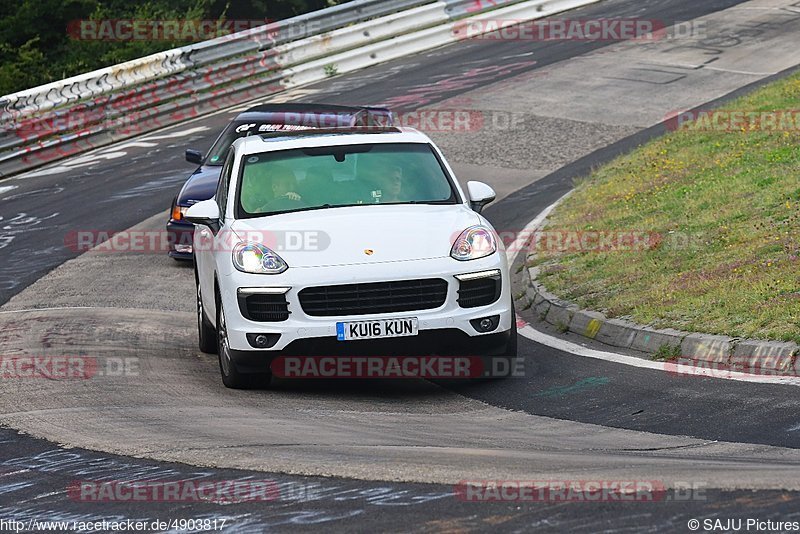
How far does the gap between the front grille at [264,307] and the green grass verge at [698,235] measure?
301cm

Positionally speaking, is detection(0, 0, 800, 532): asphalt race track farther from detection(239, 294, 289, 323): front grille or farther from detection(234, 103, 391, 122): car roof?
detection(234, 103, 391, 122): car roof

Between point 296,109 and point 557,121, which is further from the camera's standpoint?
point 557,121

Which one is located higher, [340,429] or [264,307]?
[264,307]

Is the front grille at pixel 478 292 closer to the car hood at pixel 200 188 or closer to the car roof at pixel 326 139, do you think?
the car roof at pixel 326 139

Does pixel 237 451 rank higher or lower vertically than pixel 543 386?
higher

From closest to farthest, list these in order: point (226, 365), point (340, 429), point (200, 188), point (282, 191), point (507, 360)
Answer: point (340, 429) → point (226, 365) → point (507, 360) → point (282, 191) → point (200, 188)

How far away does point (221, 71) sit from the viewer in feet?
85.9

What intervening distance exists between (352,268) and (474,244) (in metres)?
0.92

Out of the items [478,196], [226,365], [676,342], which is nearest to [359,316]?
[226,365]

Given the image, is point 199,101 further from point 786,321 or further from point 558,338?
point 786,321

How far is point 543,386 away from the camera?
29.6 feet

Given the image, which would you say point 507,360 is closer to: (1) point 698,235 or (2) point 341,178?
(2) point 341,178

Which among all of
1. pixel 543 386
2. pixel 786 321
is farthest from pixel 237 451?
pixel 786 321

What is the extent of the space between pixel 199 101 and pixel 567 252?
13.7 metres
